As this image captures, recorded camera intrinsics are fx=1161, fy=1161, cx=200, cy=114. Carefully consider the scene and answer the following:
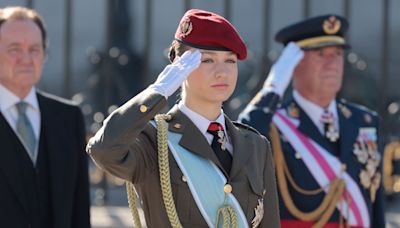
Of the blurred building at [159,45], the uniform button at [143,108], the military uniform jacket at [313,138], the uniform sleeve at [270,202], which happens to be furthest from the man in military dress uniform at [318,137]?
the blurred building at [159,45]

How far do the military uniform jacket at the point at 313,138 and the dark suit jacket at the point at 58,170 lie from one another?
537 millimetres

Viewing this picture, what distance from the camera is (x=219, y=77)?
2.66 meters

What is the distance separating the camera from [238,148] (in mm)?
2754

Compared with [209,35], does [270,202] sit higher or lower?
lower

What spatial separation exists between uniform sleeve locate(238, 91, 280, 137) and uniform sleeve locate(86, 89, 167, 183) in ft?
3.59

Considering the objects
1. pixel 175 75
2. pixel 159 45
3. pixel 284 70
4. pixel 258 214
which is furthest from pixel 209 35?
pixel 159 45

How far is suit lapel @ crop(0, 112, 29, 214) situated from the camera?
3.45 meters

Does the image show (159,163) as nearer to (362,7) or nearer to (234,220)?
(234,220)

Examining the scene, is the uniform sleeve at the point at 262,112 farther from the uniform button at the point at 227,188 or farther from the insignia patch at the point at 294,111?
the uniform button at the point at 227,188

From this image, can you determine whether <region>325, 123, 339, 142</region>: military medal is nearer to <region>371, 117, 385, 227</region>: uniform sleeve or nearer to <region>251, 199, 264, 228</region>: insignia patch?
<region>371, 117, 385, 227</region>: uniform sleeve

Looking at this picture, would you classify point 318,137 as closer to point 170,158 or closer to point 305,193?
point 305,193

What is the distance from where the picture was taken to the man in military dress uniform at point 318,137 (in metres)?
3.70

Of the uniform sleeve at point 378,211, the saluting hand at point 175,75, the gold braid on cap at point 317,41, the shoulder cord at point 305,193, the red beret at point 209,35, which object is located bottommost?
the uniform sleeve at point 378,211

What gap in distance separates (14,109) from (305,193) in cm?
96
